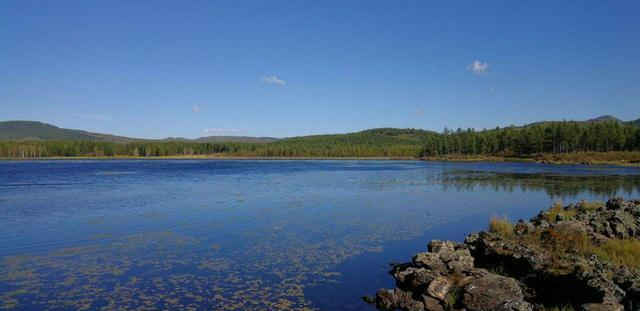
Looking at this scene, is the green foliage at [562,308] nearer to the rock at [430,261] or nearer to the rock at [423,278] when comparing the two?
the rock at [423,278]

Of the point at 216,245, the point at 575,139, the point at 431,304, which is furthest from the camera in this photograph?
the point at 575,139

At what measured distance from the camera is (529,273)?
16.5 m

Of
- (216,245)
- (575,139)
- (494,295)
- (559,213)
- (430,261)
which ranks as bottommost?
(216,245)

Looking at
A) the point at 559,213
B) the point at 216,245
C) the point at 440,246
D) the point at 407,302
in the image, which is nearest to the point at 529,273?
the point at 440,246

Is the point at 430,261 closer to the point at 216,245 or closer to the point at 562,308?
the point at 562,308

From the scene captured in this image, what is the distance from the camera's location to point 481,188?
191 feet

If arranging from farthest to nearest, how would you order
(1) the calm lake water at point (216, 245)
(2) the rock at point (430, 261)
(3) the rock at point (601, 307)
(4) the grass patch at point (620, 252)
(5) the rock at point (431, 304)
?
1. (2) the rock at point (430, 261)
2. (4) the grass patch at point (620, 252)
3. (1) the calm lake water at point (216, 245)
4. (5) the rock at point (431, 304)
5. (3) the rock at point (601, 307)

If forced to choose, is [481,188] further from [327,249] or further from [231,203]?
[327,249]

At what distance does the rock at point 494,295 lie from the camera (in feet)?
44.7

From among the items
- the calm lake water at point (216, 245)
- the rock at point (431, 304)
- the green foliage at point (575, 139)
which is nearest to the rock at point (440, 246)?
the calm lake water at point (216, 245)

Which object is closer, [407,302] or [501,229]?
[407,302]

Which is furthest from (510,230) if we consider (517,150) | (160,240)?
(517,150)

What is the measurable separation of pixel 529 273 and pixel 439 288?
11.8ft

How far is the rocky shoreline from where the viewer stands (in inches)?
530
